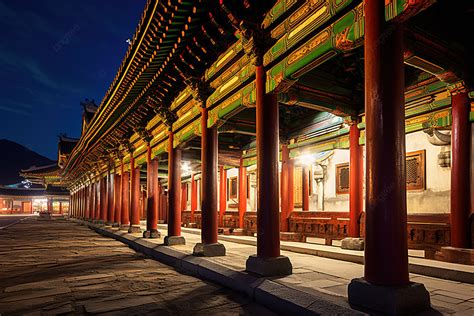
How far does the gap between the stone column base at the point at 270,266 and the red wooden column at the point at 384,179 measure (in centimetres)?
183

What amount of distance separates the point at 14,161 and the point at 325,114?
14604 centimetres

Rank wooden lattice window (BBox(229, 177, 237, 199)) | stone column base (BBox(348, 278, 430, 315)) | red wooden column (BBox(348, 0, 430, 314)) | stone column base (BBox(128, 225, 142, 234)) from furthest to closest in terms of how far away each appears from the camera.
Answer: wooden lattice window (BBox(229, 177, 237, 199)) → stone column base (BBox(128, 225, 142, 234)) → red wooden column (BBox(348, 0, 430, 314)) → stone column base (BBox(348, 278, 430, 315))

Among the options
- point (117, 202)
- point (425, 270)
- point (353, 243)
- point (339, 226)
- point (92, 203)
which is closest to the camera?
point (425, 270)

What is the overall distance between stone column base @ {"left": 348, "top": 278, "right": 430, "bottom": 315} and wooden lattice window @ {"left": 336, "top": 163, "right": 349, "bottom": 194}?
26.7 ft

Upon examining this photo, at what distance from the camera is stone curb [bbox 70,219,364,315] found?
3.82 m

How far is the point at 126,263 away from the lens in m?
8.19

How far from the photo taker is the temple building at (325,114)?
146 inches

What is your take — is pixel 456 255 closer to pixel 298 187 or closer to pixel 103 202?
pixel 298 187

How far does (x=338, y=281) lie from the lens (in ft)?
17.0

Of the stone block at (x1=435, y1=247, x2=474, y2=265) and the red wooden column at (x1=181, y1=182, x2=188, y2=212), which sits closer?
the stone block at (x1=435, y1=247, x2=474, y2=265)

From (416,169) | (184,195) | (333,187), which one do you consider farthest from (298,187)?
(184,195)

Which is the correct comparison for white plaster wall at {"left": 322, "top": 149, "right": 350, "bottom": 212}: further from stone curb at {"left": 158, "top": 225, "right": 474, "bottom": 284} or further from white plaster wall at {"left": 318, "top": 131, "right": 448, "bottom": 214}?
stone curb at {"left": 158, "top": 225, "right": 474, "bottom": 284}

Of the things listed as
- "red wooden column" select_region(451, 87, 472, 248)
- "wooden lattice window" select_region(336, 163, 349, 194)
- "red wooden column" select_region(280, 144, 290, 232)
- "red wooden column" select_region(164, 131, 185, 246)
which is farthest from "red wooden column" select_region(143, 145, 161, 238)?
"red wooden column" select_region(451, 87, 472, 248)

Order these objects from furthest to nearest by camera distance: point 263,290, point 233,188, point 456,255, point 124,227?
point 233,188 → point 124,227 → point 456,255 → point 263,290
